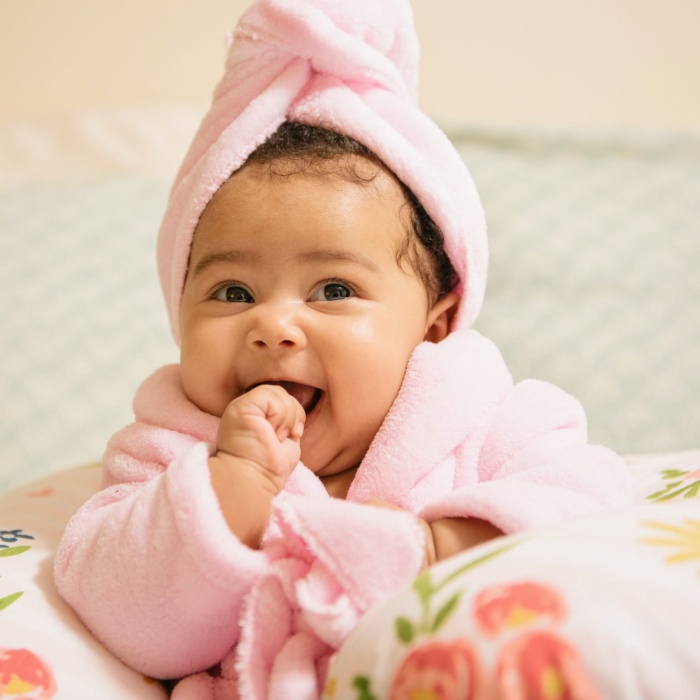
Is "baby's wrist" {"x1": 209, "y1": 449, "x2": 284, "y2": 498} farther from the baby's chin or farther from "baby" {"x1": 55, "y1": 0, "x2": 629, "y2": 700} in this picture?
the baby's chin

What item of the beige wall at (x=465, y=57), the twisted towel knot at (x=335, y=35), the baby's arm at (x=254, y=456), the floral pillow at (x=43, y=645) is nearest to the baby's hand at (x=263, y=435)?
the baby's arm at (x=254, y=456)

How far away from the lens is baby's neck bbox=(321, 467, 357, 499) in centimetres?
109

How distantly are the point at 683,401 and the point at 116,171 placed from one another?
4.50 feet

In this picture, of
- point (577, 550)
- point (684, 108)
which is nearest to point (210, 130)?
point (577, 550)

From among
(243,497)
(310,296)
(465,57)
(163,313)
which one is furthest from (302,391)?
(465,57)

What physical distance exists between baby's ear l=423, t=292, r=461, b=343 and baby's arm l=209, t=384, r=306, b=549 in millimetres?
344

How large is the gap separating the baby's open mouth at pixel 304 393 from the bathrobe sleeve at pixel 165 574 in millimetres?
180

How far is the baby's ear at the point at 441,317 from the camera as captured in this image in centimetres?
126

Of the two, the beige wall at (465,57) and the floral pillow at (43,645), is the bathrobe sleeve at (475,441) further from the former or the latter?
the beige wall at (465,57)

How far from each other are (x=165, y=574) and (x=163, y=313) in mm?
1099

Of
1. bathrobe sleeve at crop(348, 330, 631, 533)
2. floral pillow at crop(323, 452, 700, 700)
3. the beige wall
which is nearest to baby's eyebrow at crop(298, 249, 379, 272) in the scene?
bathrobe sleeve at crop(348, 330, 631, 533)

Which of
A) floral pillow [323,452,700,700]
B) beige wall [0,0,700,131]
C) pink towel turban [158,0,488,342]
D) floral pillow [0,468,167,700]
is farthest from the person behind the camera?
beige wall [0,0,700,131]

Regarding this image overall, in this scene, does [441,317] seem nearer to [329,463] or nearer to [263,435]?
[329,463]

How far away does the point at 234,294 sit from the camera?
112 cm
